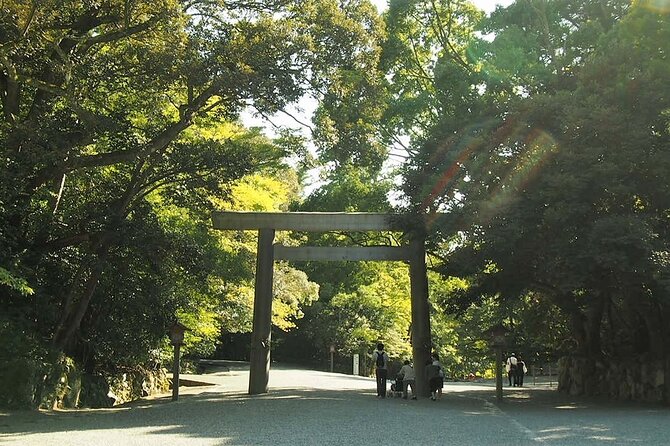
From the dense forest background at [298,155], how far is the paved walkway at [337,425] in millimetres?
2179

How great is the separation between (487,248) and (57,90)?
8.34 m

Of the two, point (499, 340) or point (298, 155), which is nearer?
point (298, 155)

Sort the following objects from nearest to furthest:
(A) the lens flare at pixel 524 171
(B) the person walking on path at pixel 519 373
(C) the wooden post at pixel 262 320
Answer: (A) the lens flare at pixel 524 171 → (C) the wooden post at pixel 262 320 → (B) the person walking on path at pixel 519 373

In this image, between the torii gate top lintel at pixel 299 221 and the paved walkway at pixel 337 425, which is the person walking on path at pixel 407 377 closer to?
the paved walkway at pixel 337 425

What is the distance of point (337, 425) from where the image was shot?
31.3 feet

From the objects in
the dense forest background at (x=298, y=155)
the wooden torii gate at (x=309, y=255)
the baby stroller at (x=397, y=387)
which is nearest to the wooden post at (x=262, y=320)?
the wooden torii gate at (x=309, y=255)

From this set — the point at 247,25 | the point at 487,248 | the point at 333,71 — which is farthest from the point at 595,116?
the point at 247,25

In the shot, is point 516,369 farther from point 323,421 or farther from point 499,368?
point 323,421

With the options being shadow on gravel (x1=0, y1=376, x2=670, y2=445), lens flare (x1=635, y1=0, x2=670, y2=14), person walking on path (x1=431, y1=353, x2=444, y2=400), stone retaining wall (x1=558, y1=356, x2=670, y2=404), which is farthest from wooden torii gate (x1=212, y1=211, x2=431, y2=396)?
lens flare (x1=635, y1=0, x2=670, y2=14)

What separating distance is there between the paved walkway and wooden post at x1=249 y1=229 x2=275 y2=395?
8.55ft

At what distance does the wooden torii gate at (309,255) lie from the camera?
53.4ft

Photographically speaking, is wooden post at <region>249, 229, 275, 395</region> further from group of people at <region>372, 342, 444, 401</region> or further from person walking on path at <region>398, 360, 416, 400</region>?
person walking on path at <region>398, 360, 416, 400</region>

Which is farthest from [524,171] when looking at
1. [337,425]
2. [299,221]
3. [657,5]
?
[337,425]

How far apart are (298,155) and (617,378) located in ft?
34.2
